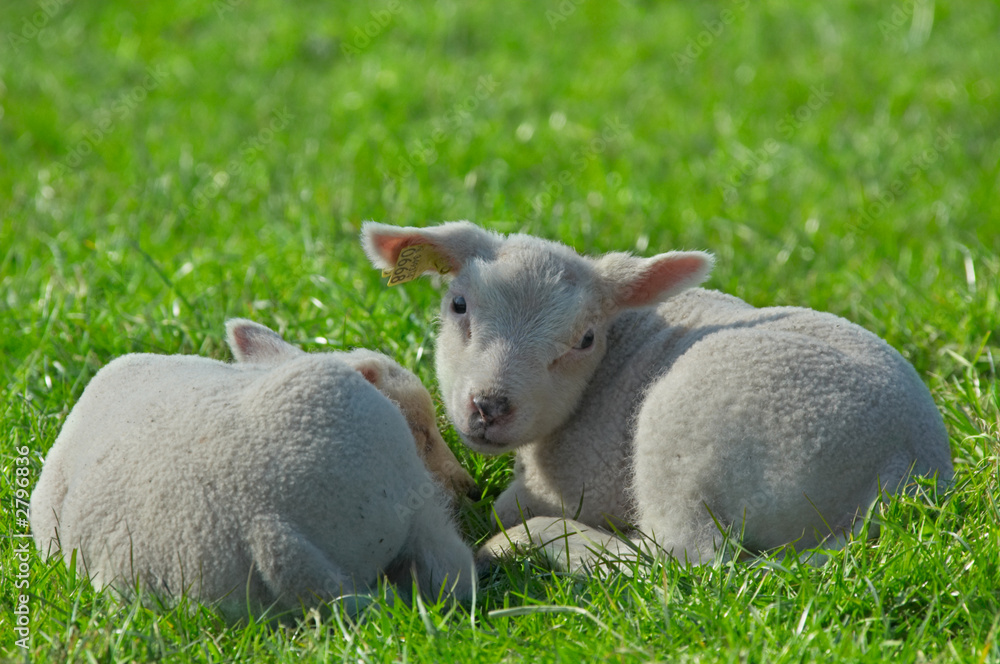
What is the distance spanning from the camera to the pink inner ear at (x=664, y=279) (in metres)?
4.18

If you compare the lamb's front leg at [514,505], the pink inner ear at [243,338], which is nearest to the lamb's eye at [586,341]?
the lamb's front leg at [514,505]

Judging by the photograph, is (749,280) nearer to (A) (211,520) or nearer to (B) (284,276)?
(B) (284,276)

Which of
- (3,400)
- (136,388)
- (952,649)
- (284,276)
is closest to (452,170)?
(284,276)

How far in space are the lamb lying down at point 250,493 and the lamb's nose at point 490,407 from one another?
40cm

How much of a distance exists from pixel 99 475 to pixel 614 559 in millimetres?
1731

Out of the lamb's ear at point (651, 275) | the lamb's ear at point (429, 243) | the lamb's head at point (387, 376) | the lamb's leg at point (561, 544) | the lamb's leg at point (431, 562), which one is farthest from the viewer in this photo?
the lamb's ear at point (429, 243)

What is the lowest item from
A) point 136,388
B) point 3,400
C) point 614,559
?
point 614,559

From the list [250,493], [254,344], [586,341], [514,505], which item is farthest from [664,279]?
[250,493]

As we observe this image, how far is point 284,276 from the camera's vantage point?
5.91 metres

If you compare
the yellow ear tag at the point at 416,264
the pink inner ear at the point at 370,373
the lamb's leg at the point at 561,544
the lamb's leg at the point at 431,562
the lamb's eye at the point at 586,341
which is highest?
the yellow ear tag at the point at 416,264

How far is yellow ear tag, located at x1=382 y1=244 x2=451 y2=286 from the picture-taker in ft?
14.2

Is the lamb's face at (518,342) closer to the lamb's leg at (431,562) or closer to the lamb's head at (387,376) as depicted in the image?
the lamb's head at (387,376)

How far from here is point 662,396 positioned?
12.5 feet

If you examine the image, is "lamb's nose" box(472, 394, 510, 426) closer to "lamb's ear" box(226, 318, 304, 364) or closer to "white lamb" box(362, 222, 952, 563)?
"white lamb" box(362, 222, 952, 563)
